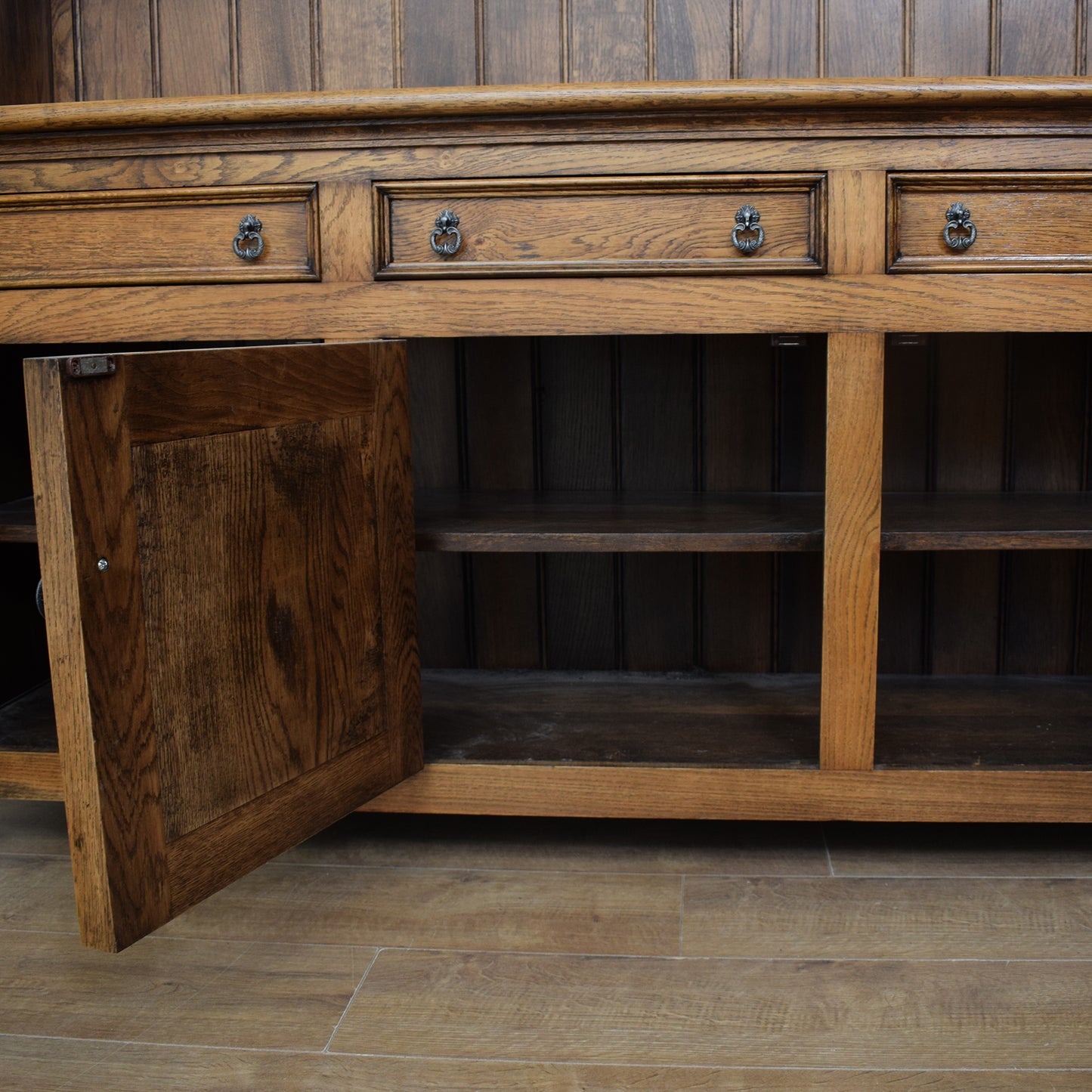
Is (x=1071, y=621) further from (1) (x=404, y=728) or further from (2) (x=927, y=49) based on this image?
(1) (x=404, y=728)

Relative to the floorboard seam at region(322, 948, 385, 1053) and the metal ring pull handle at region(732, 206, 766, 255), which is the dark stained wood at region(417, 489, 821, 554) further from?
the floorboard seam at region(322, 948, 385, 1053)

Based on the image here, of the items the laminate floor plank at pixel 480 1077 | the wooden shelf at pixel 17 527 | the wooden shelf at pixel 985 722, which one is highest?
the wooden shelf at pixel 17 527

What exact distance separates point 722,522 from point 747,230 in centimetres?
38

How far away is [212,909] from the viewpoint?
1.28 metres

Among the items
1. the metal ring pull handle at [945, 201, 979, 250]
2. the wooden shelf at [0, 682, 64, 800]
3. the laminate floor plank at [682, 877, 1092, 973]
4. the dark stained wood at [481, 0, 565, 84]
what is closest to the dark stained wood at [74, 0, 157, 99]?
the dark stained wood at [481, 0, 565, 84]

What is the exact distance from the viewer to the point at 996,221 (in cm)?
123

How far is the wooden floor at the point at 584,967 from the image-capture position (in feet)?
3.22

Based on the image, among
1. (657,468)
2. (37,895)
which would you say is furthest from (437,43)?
(37,895)

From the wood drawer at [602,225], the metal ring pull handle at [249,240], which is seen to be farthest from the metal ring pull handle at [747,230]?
the metal ring pull handle at [249,240]

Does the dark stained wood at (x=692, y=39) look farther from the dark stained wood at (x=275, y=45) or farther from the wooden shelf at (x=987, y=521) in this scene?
the wooden shelf at (x=987, y=521)

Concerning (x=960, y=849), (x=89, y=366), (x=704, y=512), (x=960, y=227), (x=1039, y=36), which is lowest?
(x=960, y=849)

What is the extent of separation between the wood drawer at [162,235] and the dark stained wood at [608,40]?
0.65m

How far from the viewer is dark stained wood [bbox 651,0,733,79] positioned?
5.60ft

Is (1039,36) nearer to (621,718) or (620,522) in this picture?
(620,522)
